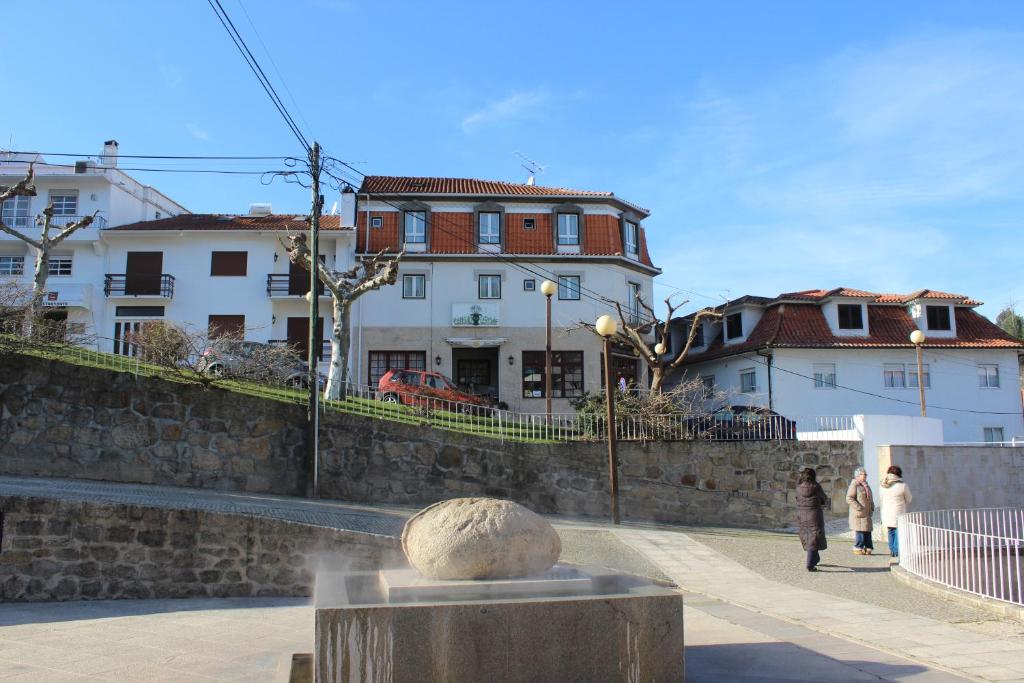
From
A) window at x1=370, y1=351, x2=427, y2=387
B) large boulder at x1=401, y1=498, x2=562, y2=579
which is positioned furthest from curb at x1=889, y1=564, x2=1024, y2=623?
window at x1=370, y1=351, x2=427, y2=387

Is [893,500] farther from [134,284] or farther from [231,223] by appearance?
[134,284]

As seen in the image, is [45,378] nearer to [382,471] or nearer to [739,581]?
[382,471]

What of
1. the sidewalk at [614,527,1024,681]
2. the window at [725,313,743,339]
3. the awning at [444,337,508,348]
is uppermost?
the window at [725,313,743,339]

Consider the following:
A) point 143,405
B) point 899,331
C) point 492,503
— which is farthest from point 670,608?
point 899,331

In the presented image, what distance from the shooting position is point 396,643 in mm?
5051

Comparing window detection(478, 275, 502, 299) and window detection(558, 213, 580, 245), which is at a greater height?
window detection(558, 213, 580, 245)

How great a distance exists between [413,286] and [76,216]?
15198 millimetres

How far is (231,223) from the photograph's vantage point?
109 feet

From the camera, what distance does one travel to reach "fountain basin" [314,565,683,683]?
16.5 ft

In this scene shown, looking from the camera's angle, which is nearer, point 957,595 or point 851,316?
point 957,595

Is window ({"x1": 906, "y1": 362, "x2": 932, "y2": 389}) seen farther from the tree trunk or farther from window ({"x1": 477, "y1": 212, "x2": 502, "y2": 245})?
the tree trunk

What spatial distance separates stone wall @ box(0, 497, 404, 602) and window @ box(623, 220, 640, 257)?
25359 millimetres

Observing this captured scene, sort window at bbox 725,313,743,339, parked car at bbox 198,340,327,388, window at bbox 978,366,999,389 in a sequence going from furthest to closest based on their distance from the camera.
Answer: window at bbox 725,313,743,339 → window at bbox 978,366,999,389 → parked car at bbox 198,340,327,388

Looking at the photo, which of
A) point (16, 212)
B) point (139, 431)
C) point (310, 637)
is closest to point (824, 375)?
point (139, 431)
